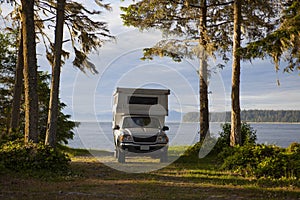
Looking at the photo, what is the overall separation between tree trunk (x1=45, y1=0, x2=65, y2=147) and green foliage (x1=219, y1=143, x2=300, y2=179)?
22.9 feet

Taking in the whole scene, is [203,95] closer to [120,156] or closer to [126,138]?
[126,138]

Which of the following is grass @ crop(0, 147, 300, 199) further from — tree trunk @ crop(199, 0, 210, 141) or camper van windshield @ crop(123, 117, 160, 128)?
tree trunk @ crop(199, 0, 210, 141)

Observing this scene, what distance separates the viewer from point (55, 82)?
48.5 ft

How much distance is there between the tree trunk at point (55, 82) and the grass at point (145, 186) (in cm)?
328

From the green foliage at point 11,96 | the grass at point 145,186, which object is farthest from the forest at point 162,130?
the green foliage at point 11,96

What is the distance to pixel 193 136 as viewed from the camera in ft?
59.4

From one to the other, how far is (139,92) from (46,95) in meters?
13.6

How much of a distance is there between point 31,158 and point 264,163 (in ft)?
24.5

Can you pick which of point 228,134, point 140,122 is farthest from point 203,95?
point 140,122

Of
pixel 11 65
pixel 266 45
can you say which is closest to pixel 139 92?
pixel 266 45

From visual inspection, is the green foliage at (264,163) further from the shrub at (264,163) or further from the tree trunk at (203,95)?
the tree trunk at (203,95)

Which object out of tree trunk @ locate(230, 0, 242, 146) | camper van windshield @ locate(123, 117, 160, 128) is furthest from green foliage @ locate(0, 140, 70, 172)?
tree trunk @ locate(230, 0, 242, 146)

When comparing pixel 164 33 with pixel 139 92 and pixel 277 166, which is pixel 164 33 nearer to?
pixel 139 92

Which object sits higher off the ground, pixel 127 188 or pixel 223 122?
pixel 223 122
